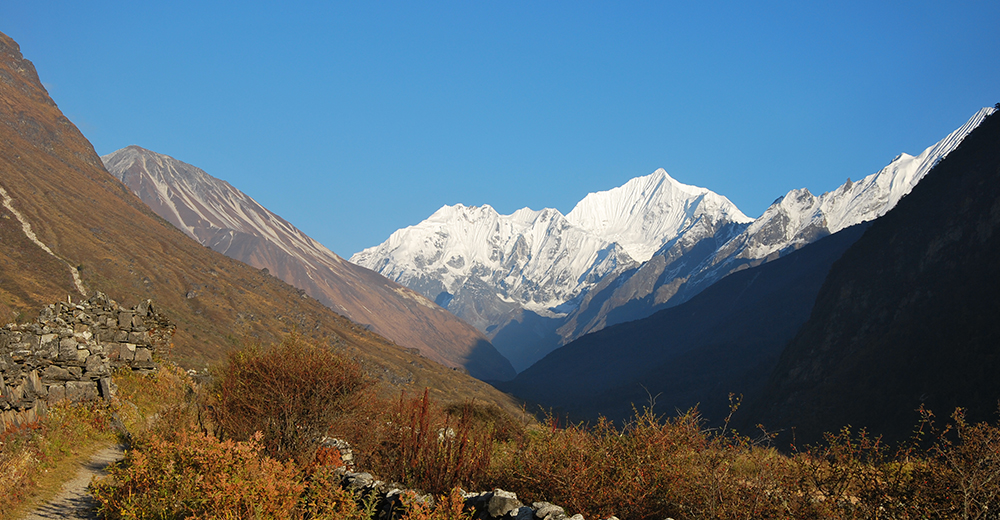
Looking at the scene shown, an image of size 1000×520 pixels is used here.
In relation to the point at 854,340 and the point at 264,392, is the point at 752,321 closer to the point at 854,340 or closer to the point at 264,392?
the point at 854,340

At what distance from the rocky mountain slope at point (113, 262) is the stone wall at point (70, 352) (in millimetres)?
31191

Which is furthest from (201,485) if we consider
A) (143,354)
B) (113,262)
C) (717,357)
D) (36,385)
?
(717,357)

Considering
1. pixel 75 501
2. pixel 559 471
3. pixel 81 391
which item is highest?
pixel 81 391

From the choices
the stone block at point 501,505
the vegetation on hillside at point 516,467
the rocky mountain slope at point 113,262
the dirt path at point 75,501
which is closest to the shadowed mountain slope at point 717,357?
the rocky mountain slope at point 113,262

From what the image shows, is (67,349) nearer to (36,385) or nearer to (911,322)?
(36,385)

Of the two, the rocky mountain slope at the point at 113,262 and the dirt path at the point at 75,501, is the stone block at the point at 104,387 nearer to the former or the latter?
the dirt path at the point at 75,501

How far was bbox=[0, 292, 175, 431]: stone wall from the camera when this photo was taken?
492 inches

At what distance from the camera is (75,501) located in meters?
10.1

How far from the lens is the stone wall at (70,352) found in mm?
12500

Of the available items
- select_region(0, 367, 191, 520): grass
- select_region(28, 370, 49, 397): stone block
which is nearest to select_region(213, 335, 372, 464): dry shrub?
select_region(0, 367, 191, 520): grass

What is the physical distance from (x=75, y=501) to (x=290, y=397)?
356cm

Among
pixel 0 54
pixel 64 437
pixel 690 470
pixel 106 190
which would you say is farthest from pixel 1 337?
pixel 0 54

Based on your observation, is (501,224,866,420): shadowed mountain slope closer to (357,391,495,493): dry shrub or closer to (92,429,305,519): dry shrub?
(357,391,495,493): dry shrub

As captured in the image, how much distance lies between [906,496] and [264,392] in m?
10.3
